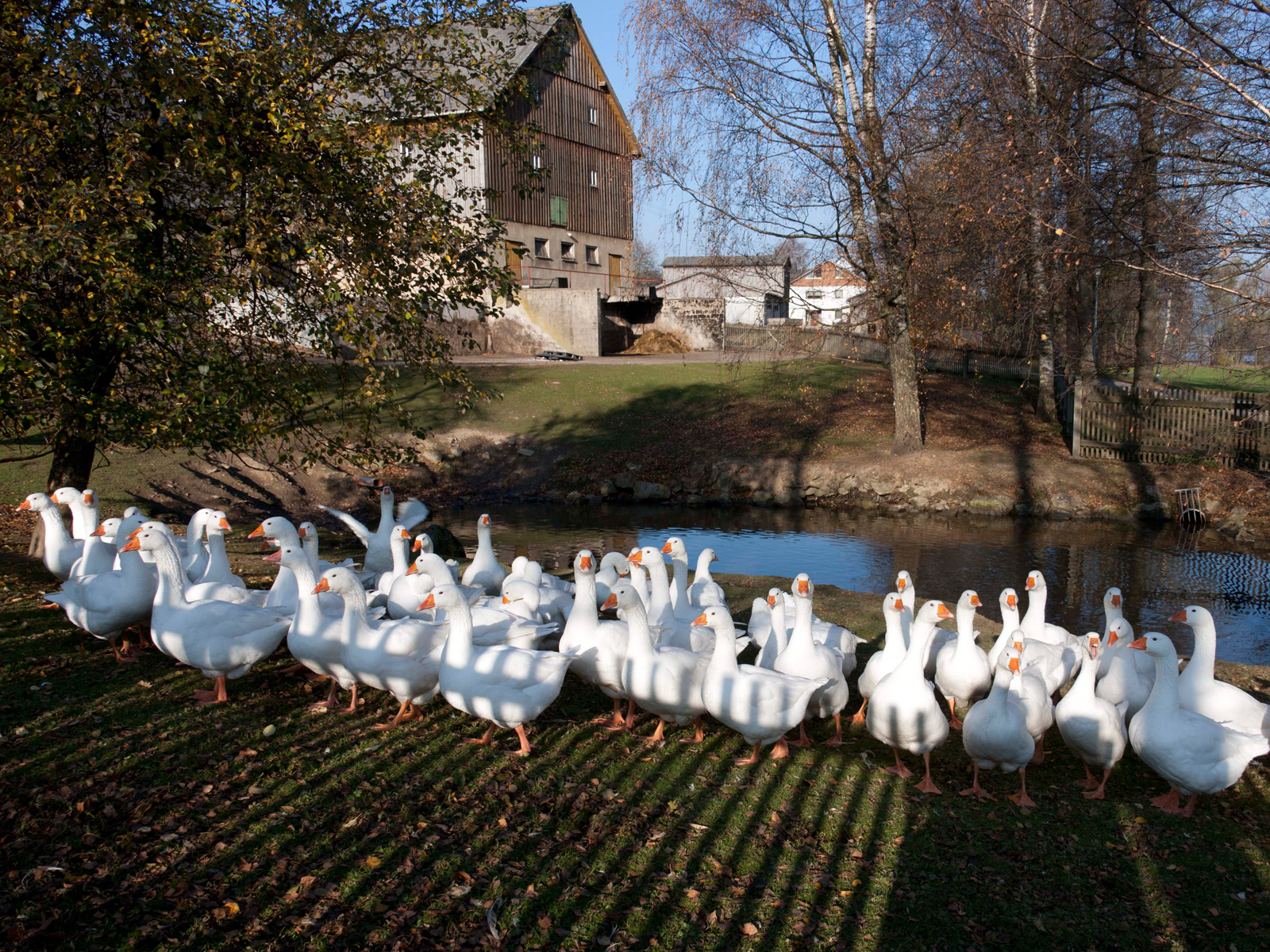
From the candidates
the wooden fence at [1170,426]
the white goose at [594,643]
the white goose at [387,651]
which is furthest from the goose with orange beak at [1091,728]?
the wooden fence at [1170,426]

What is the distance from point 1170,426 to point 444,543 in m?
17.2

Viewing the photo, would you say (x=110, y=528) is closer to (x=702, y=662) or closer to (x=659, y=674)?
(x=659, y=674)

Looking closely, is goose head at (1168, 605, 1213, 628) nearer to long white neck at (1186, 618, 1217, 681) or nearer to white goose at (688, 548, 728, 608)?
long white neck at (1186, 618, 1217, 681)

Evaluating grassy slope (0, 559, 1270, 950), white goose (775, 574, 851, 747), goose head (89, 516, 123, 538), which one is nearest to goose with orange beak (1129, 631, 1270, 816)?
grassy slope (0, 559, 1270, 950)

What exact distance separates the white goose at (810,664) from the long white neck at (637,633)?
1.13 metres

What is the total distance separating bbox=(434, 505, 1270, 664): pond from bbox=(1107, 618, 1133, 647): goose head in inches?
165

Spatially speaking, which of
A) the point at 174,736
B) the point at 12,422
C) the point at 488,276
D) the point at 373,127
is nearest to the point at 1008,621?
the point at 488,276

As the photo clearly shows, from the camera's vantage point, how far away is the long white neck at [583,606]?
23.3 ft

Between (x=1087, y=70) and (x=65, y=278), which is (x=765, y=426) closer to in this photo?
(x=1087, y=70)

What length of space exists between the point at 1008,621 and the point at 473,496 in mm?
15212

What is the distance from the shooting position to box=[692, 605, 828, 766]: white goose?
20.0ft

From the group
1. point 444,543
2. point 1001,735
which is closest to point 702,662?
point 1001,735

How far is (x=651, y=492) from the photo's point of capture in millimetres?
21172

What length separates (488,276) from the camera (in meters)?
9.06
